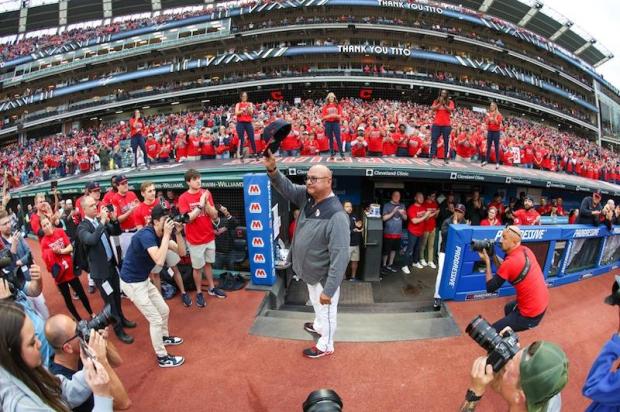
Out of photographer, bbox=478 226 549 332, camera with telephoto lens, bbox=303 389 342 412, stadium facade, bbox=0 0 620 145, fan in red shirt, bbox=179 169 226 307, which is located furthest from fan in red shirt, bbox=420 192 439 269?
stadium facade, bbox=0 0 620 145

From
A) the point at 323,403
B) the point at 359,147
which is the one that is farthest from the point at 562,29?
the point at 323,403

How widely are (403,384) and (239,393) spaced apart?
6.09 feet

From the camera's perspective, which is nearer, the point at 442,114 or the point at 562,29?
the point at 442,114

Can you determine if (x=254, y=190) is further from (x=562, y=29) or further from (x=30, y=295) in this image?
(x=562, y=29)

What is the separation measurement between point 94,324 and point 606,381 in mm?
3053

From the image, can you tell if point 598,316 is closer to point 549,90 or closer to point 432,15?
point 432,15

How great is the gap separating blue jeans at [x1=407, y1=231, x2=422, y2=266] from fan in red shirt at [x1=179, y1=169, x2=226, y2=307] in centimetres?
441

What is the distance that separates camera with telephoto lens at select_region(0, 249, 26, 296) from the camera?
2.79m

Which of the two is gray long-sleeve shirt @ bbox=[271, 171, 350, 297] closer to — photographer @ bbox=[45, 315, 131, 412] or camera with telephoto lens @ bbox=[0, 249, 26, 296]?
photographer @ bbox=[45, 315, 131, 412]

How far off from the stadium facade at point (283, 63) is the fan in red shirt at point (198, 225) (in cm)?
3018

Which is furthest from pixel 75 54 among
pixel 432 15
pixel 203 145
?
pixel 432 15

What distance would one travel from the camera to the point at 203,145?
10672mm

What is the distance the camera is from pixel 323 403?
1348 millimetres

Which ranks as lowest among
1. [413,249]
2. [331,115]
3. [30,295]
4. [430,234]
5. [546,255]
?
[413,249]
